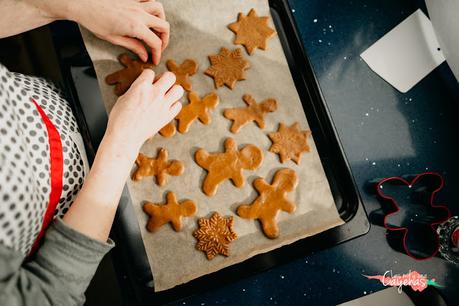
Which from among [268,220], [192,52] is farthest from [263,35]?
[268,220]

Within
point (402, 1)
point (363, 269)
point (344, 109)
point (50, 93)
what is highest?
point (402, 1)

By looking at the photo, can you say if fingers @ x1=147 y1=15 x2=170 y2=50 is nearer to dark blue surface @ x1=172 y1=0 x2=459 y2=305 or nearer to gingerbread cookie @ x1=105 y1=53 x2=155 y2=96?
gingerbread cookie @ x1=105 y1=53 x2=155 y2=96

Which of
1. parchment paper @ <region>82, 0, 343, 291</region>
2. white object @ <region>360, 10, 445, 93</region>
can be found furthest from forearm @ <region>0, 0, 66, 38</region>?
white object @ <region>360, 10, 445, 93</region>

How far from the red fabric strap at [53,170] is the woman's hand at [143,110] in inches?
3.2

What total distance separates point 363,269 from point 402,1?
66 centimetres

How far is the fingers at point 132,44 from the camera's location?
0.71 meters

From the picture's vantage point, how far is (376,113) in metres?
0.90

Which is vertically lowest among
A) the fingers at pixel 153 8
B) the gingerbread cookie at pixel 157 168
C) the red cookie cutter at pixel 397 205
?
the red cookie cutter at pixel 397 205

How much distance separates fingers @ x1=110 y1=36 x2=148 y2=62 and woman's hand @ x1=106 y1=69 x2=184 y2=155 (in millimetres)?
68

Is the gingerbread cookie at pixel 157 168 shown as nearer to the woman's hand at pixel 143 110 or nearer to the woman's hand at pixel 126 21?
the woman's hand at pixel 143 110

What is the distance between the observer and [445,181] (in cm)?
90

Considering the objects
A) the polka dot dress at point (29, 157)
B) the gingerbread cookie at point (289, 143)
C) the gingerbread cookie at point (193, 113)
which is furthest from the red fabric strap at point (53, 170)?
the gingerbread cookie at point (289, 143)

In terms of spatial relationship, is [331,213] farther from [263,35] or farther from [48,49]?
[48,49]

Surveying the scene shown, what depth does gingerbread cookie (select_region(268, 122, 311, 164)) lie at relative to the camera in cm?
76
